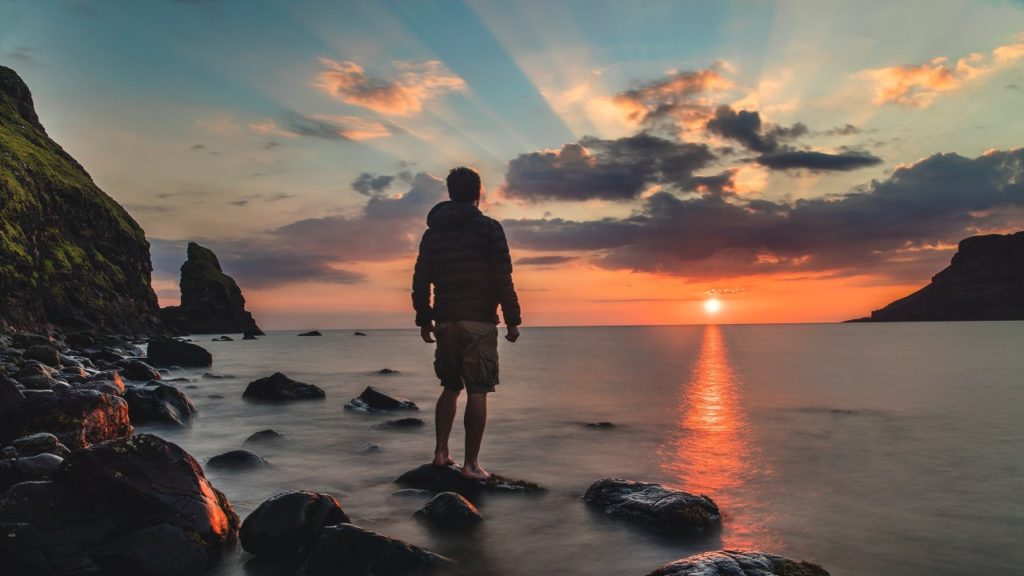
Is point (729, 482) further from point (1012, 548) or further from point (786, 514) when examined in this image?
point (1012, 548)

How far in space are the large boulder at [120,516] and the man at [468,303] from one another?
9.28ft

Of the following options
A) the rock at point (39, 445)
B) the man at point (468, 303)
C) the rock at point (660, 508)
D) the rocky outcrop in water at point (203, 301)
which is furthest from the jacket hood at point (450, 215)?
the rocky outcrop in water at point (203, 301)


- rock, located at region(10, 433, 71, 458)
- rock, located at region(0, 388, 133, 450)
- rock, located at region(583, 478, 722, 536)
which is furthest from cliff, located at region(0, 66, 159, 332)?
rock, located at region(583, 478, 722, 536)

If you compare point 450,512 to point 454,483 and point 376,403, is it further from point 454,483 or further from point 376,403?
point 376,403

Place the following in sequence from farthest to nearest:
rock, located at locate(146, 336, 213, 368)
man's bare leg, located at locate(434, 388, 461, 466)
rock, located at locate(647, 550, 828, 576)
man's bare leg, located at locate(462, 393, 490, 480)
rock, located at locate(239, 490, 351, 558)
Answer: rock, located at locate(146, 336, 213, 368)
man's bare leg, located at locate(434, 388, 461, 466)
man's bare leg, located at locate(462, 393, 490, 480)
rock, located at locate(239, 490, 351, 558)
rock, located at locate(647, 550, 828, 576)

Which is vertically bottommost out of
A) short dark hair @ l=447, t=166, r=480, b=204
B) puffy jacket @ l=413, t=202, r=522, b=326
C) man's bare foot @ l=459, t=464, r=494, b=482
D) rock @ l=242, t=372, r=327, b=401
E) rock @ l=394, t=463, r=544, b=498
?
rock @ l=242, t=372, r=327, b=401

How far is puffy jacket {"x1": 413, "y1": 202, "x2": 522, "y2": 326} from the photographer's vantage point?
23.8ft

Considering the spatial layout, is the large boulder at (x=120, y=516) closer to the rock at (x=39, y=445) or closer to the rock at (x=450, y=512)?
the rock at (x=450, y=512)

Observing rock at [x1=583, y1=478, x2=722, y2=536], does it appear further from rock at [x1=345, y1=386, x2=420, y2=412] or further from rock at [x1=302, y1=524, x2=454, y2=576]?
rock at [x1=345, y1=386, x2=420, y2=412]

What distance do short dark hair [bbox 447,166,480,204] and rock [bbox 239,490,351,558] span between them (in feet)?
13.0

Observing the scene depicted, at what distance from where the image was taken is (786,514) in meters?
6.79

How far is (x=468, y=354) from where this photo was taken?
23.8 feet

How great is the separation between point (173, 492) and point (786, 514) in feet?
20.7

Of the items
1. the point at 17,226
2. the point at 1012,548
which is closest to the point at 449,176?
the point at 1012,548
